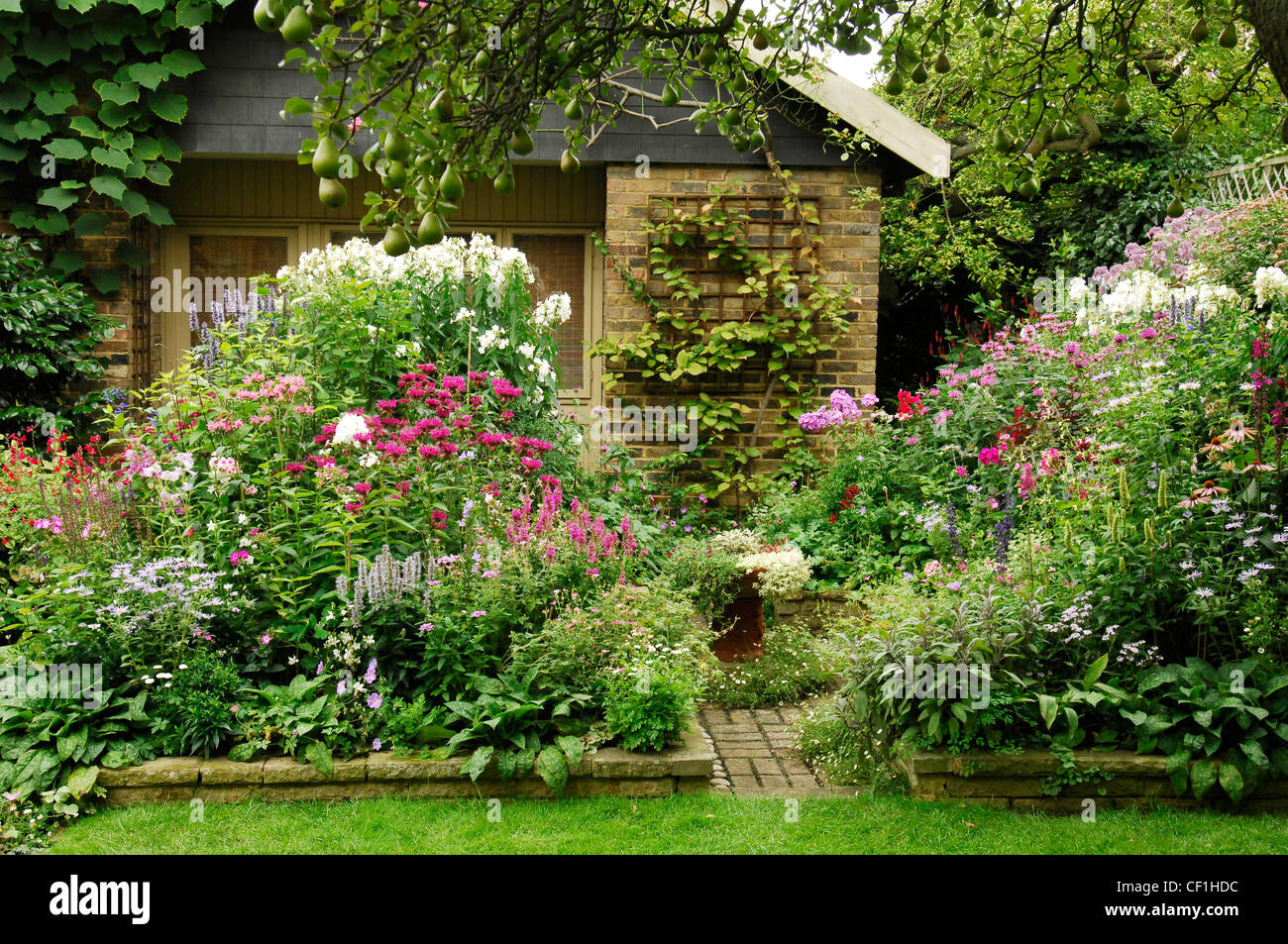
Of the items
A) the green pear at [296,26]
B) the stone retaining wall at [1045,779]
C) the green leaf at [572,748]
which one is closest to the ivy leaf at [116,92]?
the green leaf at [572,748]

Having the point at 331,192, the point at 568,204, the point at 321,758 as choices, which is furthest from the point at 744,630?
the point at 568,204

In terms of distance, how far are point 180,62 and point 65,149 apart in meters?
0.98

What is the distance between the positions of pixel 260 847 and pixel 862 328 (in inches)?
228

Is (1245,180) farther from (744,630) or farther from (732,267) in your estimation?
(744,630)

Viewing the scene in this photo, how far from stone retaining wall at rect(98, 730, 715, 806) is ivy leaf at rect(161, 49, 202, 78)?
17.5 feet

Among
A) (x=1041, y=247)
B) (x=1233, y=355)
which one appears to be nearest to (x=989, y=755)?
(x=1233, y=355)

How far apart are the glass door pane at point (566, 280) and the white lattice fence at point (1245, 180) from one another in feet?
17.6

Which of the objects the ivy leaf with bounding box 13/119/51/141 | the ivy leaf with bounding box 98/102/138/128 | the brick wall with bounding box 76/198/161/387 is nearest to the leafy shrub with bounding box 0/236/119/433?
the brick wall with bounding box 76/198/161/387

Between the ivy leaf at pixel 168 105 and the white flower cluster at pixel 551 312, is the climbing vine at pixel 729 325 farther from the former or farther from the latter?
the ivy leaf at pixel 168 105

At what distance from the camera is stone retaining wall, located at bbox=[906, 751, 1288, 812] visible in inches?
139

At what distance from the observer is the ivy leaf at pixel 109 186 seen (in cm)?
685

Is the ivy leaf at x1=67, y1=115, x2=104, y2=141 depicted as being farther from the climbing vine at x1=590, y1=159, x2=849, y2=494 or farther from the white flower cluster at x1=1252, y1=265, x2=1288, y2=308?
the white flower cluster at x1=1252, y1=265, x2=1288, y2=308

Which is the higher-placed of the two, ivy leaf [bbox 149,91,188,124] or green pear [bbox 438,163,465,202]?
ivy leaf [bbox 149,91,188,124]
